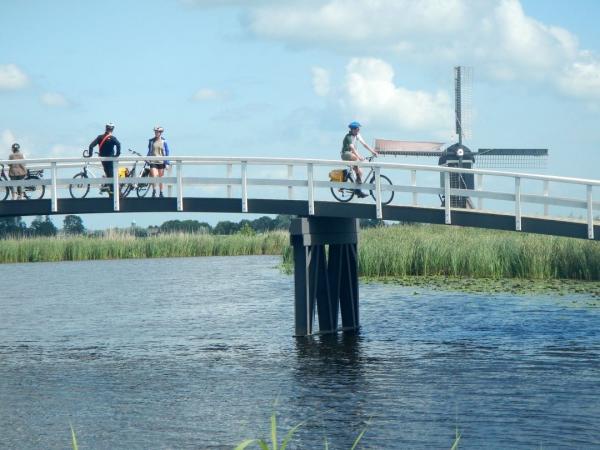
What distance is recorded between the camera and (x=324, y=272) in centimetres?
2297

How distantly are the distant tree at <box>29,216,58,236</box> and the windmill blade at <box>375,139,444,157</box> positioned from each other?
40282 millimetres

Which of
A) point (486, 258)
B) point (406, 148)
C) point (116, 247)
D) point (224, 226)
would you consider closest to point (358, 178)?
point (486, 258)

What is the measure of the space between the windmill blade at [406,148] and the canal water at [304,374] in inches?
817

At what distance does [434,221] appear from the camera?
67.8ft

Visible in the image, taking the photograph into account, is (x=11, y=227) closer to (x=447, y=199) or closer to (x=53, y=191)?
(x=53, y=191)

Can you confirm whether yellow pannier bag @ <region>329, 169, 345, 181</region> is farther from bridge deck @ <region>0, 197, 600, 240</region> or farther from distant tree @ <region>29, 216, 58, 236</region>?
distant tree @ <region>29, 216, 58, 236</region>

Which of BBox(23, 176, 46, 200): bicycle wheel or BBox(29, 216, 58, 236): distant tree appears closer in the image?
BBox(23, 176, 46, 200): bicycle wheel

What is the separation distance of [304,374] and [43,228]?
233 feet

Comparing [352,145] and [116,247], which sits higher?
[352,145]

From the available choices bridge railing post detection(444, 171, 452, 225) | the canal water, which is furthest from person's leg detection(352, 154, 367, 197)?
the canal water

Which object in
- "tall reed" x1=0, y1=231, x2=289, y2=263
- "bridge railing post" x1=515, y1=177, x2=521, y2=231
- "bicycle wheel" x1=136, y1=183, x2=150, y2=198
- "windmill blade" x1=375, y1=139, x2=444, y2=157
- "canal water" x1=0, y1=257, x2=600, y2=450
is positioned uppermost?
"windmill blade" x1=375, y1=139, x2=444, y2=157

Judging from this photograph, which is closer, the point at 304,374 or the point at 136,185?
the point at 304,374

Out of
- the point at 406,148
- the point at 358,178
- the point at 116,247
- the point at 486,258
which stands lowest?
the point at 116,247

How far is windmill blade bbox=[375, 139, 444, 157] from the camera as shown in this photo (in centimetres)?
5103
